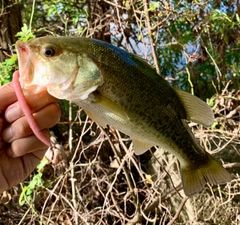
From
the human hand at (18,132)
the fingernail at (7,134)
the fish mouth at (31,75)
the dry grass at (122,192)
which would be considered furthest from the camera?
the dry grass at (122,192)

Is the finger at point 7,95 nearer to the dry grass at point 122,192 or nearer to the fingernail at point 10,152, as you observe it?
the fingernail at point 10,152

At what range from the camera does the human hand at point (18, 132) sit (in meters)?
1.27

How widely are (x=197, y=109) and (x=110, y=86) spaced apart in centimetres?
34

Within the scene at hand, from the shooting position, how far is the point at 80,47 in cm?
118

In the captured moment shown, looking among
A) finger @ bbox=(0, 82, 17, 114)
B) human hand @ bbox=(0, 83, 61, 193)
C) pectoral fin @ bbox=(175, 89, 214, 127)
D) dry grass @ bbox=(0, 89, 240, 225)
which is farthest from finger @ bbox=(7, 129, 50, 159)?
dry grass @ bbox=(0, 89, 240, 225)

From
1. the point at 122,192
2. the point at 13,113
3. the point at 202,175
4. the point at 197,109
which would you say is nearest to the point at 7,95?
the point at 13,113

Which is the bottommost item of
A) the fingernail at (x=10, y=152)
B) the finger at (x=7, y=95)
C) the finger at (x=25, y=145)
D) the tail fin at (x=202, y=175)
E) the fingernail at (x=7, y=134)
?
the tail fin at (x=202, y=175)

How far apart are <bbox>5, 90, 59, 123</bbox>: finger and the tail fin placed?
540mm

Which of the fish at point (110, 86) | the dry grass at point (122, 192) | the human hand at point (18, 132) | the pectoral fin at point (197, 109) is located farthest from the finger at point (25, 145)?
the dry grass at point (122, 192)

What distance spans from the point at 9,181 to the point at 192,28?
8.08 ft

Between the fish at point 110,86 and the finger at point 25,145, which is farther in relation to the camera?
the finger at point 25,145

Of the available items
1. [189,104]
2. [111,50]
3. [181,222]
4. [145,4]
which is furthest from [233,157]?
[111,50]

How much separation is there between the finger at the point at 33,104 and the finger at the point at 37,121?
0.04ft

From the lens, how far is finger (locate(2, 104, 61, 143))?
1272 millimetres
